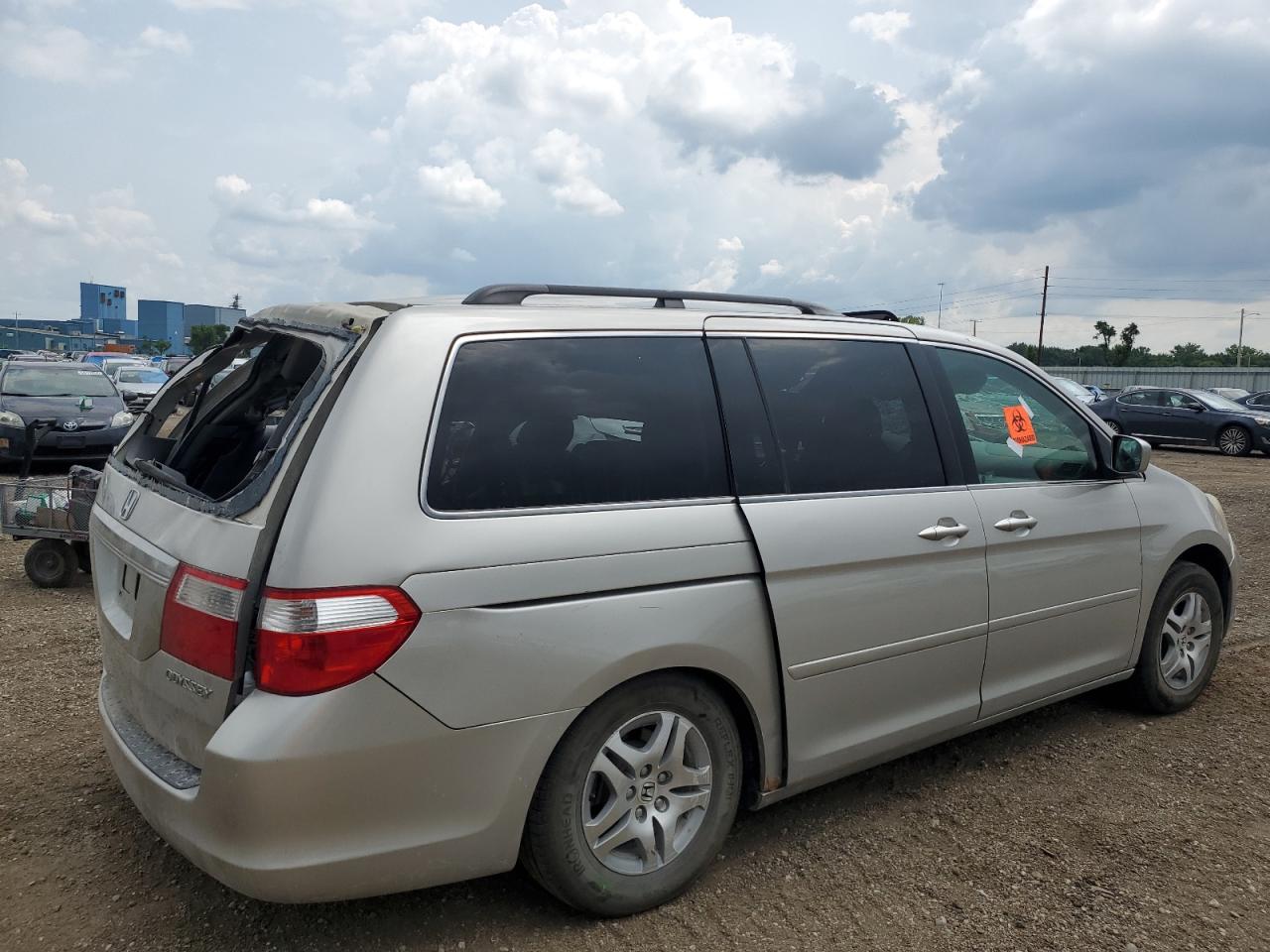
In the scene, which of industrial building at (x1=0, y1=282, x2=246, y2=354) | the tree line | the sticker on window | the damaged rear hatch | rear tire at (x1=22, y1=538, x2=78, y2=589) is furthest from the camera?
industrial building at (x1=0, y1=282, x2=246, y2=354)

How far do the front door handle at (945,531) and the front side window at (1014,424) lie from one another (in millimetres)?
323

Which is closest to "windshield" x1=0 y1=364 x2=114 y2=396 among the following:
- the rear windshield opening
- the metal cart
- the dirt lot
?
the metal cart

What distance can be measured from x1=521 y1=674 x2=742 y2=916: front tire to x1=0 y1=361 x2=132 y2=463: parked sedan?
11961mm

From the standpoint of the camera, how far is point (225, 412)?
3.80 metres

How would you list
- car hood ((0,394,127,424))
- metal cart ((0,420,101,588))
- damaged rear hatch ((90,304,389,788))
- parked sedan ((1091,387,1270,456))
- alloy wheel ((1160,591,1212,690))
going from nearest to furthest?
damaged rear hatch ((90,304,389,788)), alloy wheel ((1160,591,1212,690)), metal cart ((0,420,101,588)), car hood ((0,394,127,424)), parked sedan ((1091,387,1270,456))

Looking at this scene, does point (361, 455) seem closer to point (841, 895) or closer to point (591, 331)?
point (591, 331)

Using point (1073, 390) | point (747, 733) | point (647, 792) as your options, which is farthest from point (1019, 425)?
point (1073, 390)

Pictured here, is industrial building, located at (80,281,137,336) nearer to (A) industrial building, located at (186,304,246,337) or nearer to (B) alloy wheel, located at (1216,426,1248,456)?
(A) industrial building, located at (186,304,246,337)

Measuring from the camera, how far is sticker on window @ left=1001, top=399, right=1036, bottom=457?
403 centimetres

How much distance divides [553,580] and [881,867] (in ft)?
4.98

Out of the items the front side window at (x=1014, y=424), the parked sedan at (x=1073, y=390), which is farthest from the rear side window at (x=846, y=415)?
the parked sedan at (x=1073, y=390)

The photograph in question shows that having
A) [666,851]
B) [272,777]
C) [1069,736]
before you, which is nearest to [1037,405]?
[1069,736]

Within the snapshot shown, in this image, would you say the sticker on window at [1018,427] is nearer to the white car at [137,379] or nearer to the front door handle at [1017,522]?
the front door handle at [1017,522]

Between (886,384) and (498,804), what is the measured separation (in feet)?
6.59
